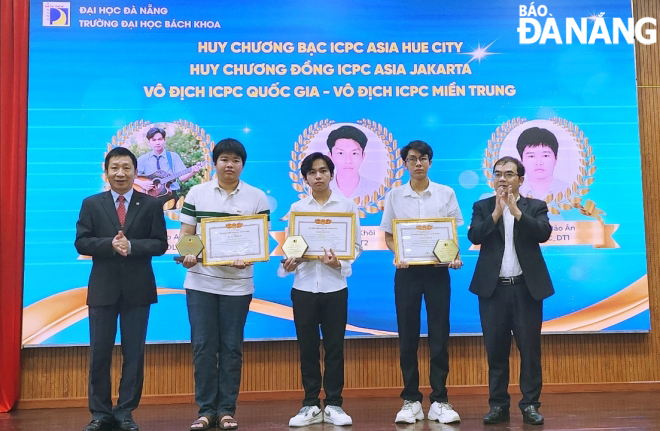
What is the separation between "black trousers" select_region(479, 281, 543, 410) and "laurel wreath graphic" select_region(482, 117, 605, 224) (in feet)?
4.31

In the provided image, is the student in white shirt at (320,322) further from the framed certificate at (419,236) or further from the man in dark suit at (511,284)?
the man in dark suit at (511,284)

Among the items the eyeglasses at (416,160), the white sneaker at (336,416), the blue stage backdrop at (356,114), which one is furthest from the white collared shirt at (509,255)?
the white sneaker at (336,416)

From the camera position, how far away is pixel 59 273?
13.7 feet

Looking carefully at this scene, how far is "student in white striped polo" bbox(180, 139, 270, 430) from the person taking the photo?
10.3ft

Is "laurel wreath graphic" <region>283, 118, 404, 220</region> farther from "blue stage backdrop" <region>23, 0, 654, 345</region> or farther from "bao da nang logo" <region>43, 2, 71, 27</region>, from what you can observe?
"bao da nang logo" <region>43, 2, 71, 27</region>

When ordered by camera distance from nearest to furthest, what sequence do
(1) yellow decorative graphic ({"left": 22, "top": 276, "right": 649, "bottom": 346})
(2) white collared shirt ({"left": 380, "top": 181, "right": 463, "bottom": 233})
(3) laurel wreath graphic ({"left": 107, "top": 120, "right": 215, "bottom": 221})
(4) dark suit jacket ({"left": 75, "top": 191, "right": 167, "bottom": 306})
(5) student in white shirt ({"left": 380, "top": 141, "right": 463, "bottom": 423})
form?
1. (4) dark suit jacket ({"left": 75, "top": 191, "right": 167, "bottom": 306})
2. (5) student in white shirt ({"left": 380, "top": 141, "right": 463, "bottom": 423})
3. (2) white collared shirt ({"left": 380, "top": 181, "right": 463, "bottom": 233})
4. (1) yellow decorative graphic ({"left": 22, "top": 276, "right": 649, "bottom": 346})
5. (3) laurel wreath graphic ({"left": 107, "top": 120, "right": 215, "bottom": 221})

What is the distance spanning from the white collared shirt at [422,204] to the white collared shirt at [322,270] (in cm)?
26

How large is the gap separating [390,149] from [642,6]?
2255 mm

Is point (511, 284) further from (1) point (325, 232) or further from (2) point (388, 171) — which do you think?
(2) point (388, 171)

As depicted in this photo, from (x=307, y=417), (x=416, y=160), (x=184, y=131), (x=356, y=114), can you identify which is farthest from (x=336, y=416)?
(x=184, y=131)

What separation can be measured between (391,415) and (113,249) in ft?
6.04

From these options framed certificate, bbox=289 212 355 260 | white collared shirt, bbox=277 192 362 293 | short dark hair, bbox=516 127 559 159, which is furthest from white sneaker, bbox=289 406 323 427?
short dark hair, bbox=516 127 559 159

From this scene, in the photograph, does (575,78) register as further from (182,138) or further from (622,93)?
(182,138)

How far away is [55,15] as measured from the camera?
4277 millimetres
